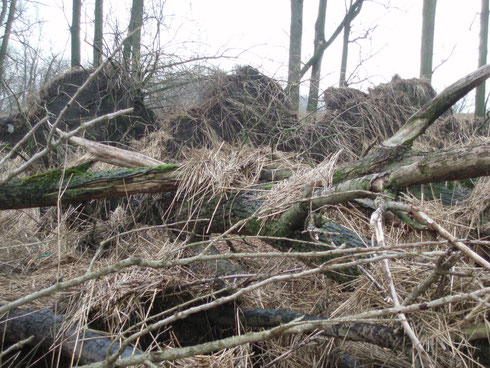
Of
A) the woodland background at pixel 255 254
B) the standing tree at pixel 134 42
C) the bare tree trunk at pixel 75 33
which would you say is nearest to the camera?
the woodland background at pixel 255 254

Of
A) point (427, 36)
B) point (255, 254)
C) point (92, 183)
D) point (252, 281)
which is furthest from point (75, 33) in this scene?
point (255, 254)

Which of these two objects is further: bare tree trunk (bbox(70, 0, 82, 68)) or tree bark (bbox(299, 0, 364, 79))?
bare tree trunk (bbox(70, 0, 82, 68))

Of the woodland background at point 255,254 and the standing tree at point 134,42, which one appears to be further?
the standing tree at point 134,42

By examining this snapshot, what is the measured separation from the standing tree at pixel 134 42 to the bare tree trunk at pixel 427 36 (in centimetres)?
601

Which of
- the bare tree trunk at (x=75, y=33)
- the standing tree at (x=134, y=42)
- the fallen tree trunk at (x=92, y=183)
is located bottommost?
the fallen tree trunk at (x=92, y=183)

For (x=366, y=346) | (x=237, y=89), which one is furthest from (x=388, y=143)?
(x=237, y=89)

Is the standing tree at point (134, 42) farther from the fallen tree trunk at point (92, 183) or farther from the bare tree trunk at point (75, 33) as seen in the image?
the bare tree trunk at point (75, 33)

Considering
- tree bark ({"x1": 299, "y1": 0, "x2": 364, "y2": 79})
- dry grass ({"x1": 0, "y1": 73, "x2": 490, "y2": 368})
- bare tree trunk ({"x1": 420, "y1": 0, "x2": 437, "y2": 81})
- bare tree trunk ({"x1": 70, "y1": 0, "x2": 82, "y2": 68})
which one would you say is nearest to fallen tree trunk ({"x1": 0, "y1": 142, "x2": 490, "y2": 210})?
dry grass ({"x1": 0, "y1": 73, "x2": 490, "y2": 368})

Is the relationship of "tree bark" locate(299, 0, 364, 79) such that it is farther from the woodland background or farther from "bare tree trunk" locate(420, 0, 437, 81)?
the woodland background

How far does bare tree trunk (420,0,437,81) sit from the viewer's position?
8328 millimetres

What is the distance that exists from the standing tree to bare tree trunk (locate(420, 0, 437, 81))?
6.01 metres

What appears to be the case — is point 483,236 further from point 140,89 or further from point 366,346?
point 140,89

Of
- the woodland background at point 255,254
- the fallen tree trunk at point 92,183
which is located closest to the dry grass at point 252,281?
the woodland background at point 255,254

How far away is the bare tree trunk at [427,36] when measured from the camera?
27.3 ft
